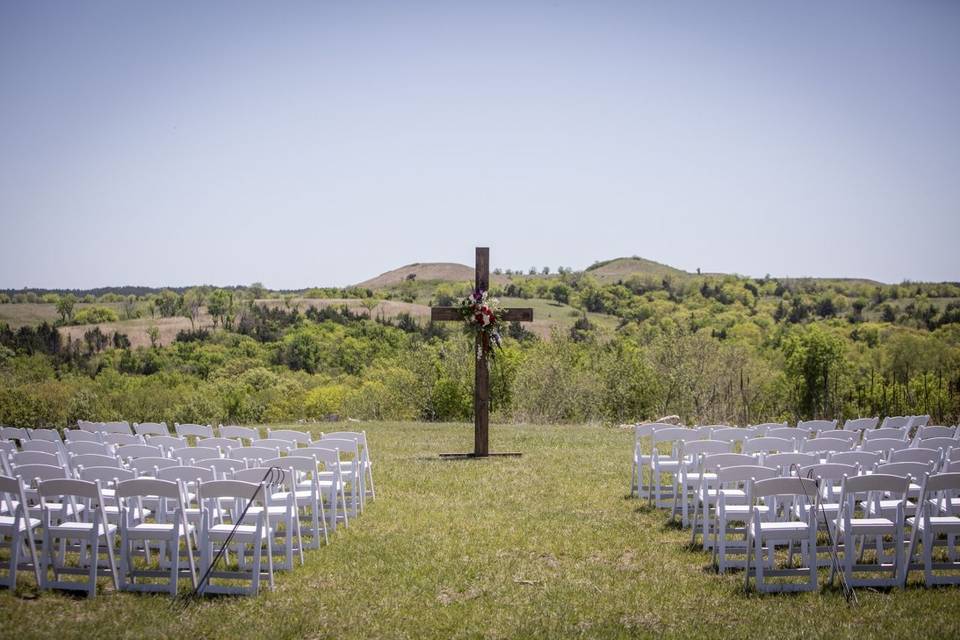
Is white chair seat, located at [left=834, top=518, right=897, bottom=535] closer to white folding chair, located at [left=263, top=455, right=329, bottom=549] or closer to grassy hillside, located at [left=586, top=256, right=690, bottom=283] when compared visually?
white folding chair, located at [left=263, top=455, right=329, bottom=549]

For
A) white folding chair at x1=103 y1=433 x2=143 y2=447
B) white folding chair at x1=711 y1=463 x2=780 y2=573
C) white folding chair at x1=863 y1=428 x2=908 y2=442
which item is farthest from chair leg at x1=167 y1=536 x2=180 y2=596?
white folding chair at x1=863 y1=428 x2=908 y2=442

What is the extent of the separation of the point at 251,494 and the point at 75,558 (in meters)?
2.58

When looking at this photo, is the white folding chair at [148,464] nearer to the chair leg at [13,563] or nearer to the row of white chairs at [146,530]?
the row of white chairs at [146,530]

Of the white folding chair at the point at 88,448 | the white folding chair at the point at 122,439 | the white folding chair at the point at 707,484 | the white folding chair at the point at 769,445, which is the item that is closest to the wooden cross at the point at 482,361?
the white folding chair at the point at 769,445

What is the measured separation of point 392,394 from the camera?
1843 inches

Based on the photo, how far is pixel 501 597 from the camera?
648 cm

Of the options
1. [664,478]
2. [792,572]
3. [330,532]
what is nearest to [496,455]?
[664,478]

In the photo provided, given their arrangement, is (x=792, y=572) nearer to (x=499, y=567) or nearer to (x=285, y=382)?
(x=499, y=567)

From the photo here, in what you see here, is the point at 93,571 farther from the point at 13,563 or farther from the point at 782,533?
the point at 782,533

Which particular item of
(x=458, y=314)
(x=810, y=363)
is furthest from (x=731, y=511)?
(x=810, y=363)

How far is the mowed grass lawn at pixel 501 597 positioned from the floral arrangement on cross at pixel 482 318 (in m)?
4.86

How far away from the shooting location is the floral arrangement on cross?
14.6 meters

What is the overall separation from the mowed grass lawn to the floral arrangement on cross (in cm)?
486

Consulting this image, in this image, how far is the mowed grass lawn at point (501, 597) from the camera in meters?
5.69
